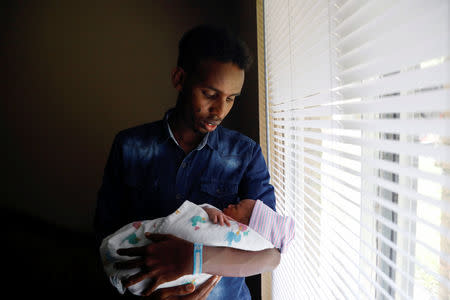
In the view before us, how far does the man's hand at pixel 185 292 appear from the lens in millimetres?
807

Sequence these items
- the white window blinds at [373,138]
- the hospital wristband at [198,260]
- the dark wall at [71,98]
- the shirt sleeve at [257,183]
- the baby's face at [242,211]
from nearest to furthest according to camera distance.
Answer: the white window blinds at [373,138] < the hospital wristband at [198,260] < the baby's face at [242,211] < the shirt sleeve at [257,183] < the dark wall at [71,98]

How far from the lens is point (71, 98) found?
96.4 inches

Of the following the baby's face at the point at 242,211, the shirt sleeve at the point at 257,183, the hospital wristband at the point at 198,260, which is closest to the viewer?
the hospital wristband at the point at 198,260

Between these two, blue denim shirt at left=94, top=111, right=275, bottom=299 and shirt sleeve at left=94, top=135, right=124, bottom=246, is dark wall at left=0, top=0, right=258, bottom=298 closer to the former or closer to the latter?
blue denim shirt at left=94, top=111, right=275, bottom=299

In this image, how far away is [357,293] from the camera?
→ 63 cm

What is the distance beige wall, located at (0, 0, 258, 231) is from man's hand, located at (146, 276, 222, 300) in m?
1.76

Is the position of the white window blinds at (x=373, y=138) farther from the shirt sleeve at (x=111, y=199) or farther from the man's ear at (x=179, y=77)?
the shirt sleeve at (x=111, y=199)

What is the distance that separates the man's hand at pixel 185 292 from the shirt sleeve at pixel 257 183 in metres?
0.35

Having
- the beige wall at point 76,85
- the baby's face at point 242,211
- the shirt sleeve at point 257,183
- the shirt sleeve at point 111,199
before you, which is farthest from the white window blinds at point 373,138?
the beige wall at point 76,85

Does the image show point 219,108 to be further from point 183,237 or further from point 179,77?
point 183,237

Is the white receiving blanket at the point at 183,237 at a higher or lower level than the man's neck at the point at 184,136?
lower

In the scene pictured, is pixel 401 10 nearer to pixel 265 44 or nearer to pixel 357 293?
pixel 357 293

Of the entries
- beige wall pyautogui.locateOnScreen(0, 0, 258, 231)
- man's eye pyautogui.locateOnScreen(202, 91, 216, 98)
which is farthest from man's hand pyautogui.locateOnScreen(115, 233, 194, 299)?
beige wall pyautogui.locateOnScreen(0, 0, 258, 231)

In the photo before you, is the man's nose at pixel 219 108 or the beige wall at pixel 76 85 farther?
the beige wall at pixel 76 85
